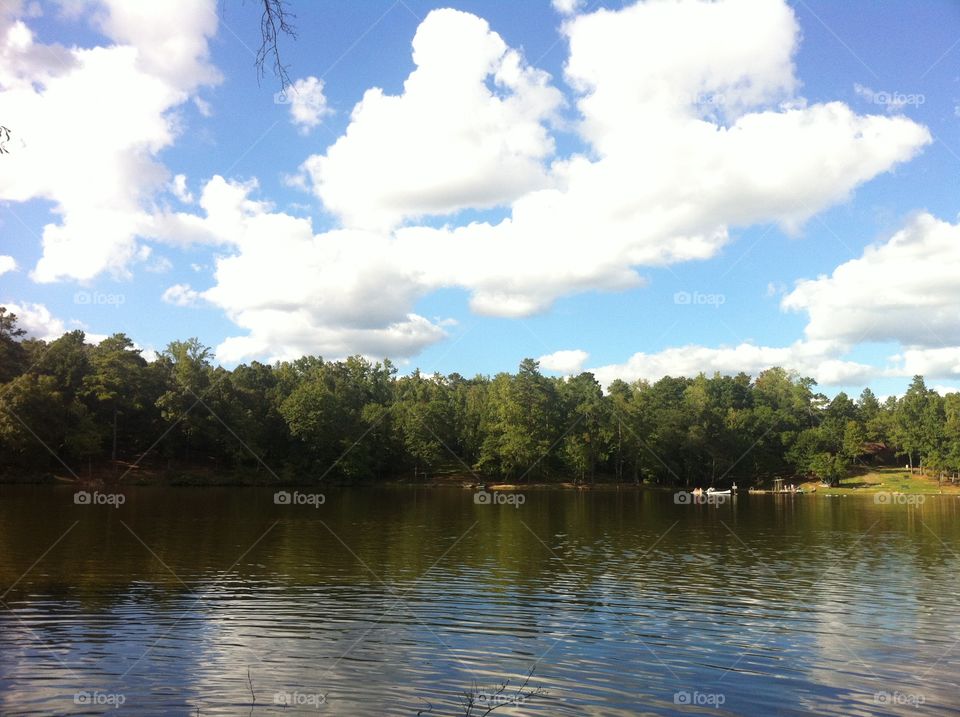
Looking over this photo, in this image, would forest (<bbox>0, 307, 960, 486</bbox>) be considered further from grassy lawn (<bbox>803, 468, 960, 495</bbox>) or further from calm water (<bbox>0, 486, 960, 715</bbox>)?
calm water (<bbox>0, 486, 960, 715</bbox>)

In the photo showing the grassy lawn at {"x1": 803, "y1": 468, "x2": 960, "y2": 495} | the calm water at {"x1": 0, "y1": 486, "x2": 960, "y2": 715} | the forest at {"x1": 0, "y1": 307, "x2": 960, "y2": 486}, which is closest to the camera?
the calm water at {"x1": 0, "y1": 486, "x2": 960, "y2": 715}

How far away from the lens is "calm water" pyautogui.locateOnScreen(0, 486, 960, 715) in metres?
13.4

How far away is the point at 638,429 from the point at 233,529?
92.1 meters

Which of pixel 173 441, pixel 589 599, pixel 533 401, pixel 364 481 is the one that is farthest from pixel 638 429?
pixel 589 599

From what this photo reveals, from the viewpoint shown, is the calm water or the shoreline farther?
the shoreline

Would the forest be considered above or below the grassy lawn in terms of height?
above

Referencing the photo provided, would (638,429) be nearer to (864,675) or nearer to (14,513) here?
(14,513)

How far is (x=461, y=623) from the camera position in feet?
62.0

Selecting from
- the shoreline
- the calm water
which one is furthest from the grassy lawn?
the calm water

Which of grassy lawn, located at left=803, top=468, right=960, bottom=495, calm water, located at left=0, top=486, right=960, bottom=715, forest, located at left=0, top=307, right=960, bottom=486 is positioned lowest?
grassy lawn, located at left=803, top=468, right=960, bottom=495

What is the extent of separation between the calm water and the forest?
2456 inches

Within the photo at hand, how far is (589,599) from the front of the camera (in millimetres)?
22672

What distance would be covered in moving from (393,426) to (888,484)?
3179 inches

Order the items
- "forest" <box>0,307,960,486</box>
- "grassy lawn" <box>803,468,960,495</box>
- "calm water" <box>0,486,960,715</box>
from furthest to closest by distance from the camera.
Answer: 1. "grassy lawn" <box>803,468,960,495</box>
2. "forest" <box>0,307,960,486</box>
3. "calm water" <box>0,486,960,715</box>
